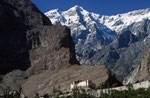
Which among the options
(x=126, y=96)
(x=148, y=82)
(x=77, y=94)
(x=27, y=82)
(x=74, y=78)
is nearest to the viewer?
(x=126, y=96)

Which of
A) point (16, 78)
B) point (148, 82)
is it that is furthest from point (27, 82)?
point (148, 82)

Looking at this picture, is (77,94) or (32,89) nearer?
(77,94)

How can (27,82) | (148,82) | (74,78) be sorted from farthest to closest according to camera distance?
(27,82)
(74,78)
(148,82)

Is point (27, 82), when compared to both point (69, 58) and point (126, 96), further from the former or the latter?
point (126, 96)

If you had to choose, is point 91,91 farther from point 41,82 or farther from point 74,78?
point 41,82

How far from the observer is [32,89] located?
17875cm

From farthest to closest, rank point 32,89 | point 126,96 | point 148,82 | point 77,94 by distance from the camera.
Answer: point 32,89 → point 148,82 → point 77,94 → point 126,96

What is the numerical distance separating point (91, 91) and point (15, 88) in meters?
63.1

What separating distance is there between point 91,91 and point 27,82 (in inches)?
2632

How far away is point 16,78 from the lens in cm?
19400

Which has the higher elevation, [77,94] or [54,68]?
[54,68]

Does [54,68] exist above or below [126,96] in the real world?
above

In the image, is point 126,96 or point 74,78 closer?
point 126,96

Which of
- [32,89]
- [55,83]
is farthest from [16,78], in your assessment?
[55,83]
